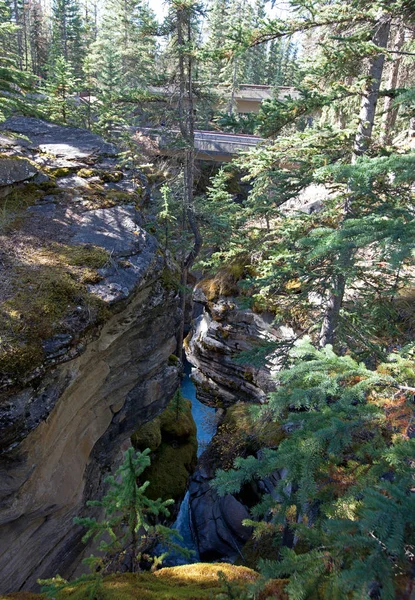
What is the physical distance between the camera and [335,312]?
9.09m

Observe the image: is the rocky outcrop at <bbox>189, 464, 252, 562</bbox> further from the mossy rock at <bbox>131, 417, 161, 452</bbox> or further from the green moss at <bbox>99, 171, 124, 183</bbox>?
the green moss at <bbox>99, 171, 124, 183</bbox>

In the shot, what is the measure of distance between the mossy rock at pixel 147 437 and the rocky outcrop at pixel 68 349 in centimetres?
308

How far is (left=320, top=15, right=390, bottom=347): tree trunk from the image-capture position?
24.3 ft

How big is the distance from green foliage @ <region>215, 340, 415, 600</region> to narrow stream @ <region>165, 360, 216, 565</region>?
12.0 feet

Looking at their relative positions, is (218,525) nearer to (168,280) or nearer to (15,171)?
(168,280)

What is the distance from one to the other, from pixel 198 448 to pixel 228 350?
17.5ft

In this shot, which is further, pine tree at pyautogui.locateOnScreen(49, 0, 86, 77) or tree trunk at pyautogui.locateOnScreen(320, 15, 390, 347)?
pine tree at pyautogui.locateOnScreen(49, 0, 86, 77)

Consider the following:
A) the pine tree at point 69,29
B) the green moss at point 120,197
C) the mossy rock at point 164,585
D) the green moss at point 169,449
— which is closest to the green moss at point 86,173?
the green moss at point 120,197

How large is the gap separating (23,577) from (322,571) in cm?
577

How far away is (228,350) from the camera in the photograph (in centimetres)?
1545

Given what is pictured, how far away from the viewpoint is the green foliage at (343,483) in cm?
236

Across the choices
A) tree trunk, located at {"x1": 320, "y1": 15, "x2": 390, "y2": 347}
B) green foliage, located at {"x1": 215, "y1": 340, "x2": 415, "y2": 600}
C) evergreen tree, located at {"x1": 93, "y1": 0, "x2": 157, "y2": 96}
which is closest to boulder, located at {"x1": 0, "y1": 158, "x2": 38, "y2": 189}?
green foliage, located at {"x1": 215, "y1": 340, "x2": 415, "y2": 600}

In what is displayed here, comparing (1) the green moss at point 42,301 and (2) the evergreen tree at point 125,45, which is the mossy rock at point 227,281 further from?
(2) the evergreen tree at point 125,45

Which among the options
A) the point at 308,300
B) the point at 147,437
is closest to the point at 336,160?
the point at 308,300
